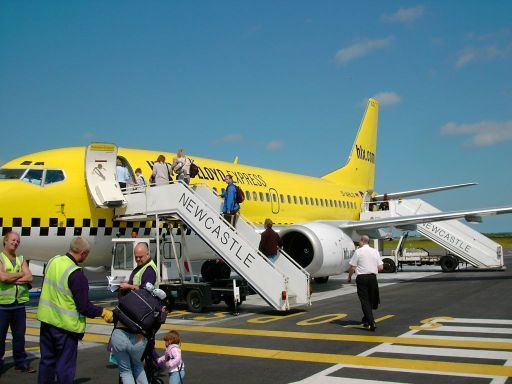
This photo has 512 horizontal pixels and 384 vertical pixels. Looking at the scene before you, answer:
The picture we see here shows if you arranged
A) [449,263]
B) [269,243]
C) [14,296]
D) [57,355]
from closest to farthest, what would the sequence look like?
[57,355] < [14,296] < [269,243] < [449,263]

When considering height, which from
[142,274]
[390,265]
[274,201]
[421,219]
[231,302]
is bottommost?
[231,302]

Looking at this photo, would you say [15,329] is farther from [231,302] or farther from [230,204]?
[230,204]

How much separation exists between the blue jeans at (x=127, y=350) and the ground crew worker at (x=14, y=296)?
2.75 m

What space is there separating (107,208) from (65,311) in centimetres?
765

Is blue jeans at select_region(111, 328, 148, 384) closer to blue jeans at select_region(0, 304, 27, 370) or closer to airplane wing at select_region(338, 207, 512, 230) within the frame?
blue jeans at select_region(0, 304, 27, 370)

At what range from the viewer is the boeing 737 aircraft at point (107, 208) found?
38.2ft

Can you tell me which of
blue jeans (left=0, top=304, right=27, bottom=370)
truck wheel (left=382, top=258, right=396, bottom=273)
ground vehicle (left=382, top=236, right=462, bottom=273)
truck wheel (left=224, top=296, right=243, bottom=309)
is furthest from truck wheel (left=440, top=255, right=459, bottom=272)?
blue jeans (left=0, top=304, right=27, bottom=370)

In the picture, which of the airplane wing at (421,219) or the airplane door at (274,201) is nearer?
the airplane wing at (421,219)

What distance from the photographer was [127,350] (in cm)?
471

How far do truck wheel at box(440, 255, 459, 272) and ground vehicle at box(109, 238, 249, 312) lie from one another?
618 inches

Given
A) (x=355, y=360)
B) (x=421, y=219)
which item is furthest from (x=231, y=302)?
(x=421, y=219)

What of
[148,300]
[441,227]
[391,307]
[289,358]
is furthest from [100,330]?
[441,227]

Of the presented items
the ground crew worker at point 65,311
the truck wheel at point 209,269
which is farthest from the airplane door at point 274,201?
the ground crew worker at point 65,311

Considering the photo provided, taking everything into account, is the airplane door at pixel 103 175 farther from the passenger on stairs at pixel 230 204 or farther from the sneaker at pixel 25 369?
the sneaker at pixel 25 369
